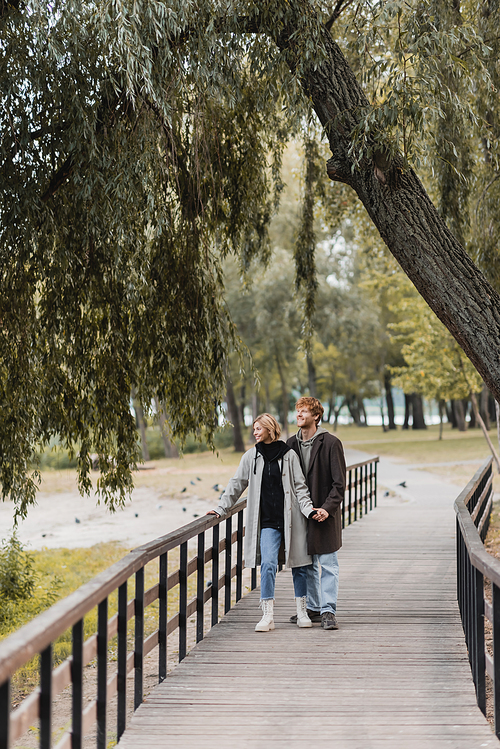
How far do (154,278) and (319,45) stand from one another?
2.64 metres

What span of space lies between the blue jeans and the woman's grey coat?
149 millimetres

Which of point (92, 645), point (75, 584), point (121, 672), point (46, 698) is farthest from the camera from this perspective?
point (75, 584)

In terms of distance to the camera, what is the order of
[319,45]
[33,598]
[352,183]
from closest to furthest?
[319,45] → [352,183] → [33,598]

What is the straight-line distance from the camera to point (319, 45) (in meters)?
6.92

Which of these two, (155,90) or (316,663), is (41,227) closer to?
(155,90)

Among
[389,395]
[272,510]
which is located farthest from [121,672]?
[389,395]

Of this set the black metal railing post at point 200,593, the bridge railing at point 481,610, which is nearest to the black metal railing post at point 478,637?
the bridge railing at point 481,610

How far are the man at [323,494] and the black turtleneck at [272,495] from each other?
271 millimetres

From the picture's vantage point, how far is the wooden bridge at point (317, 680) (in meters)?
4.08

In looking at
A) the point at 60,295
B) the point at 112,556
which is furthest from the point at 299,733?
the point at 112,556

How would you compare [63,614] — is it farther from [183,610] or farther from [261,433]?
[261,433]

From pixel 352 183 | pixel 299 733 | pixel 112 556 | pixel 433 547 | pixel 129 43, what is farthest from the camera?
pixel 112 556

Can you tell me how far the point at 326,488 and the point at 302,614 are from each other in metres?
1.10

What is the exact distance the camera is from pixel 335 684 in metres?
4.96
